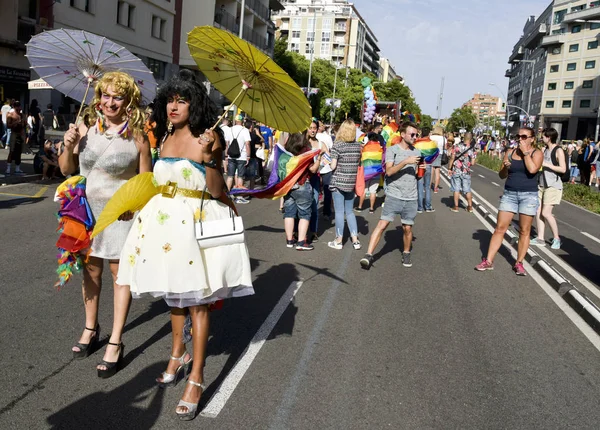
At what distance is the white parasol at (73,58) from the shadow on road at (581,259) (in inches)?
263

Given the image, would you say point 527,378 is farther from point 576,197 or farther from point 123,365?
point 576,197

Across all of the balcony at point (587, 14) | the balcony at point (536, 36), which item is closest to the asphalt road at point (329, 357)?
the balcony at point (587, 14)

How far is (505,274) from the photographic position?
7863 millimetres

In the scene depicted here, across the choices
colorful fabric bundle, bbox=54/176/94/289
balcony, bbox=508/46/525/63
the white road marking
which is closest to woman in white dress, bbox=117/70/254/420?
colorful fabric bundle, bbox=54/176/94/289

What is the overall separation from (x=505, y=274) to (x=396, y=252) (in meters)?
1.63

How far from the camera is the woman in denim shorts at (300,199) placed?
8242 millimetres

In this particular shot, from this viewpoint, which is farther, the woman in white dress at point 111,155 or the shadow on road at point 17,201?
the shadow on road at point 17,201

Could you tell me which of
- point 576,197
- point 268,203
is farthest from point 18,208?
point 576,197

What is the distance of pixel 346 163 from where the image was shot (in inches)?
333

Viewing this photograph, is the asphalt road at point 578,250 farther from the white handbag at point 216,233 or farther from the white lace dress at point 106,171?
the white lace dress at point 106,171

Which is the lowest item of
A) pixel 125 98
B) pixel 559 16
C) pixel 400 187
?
pixel 400 187

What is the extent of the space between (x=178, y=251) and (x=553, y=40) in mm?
90941

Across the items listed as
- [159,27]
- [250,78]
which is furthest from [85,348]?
[159,27]

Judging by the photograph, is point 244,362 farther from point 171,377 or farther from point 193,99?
point 193,99
